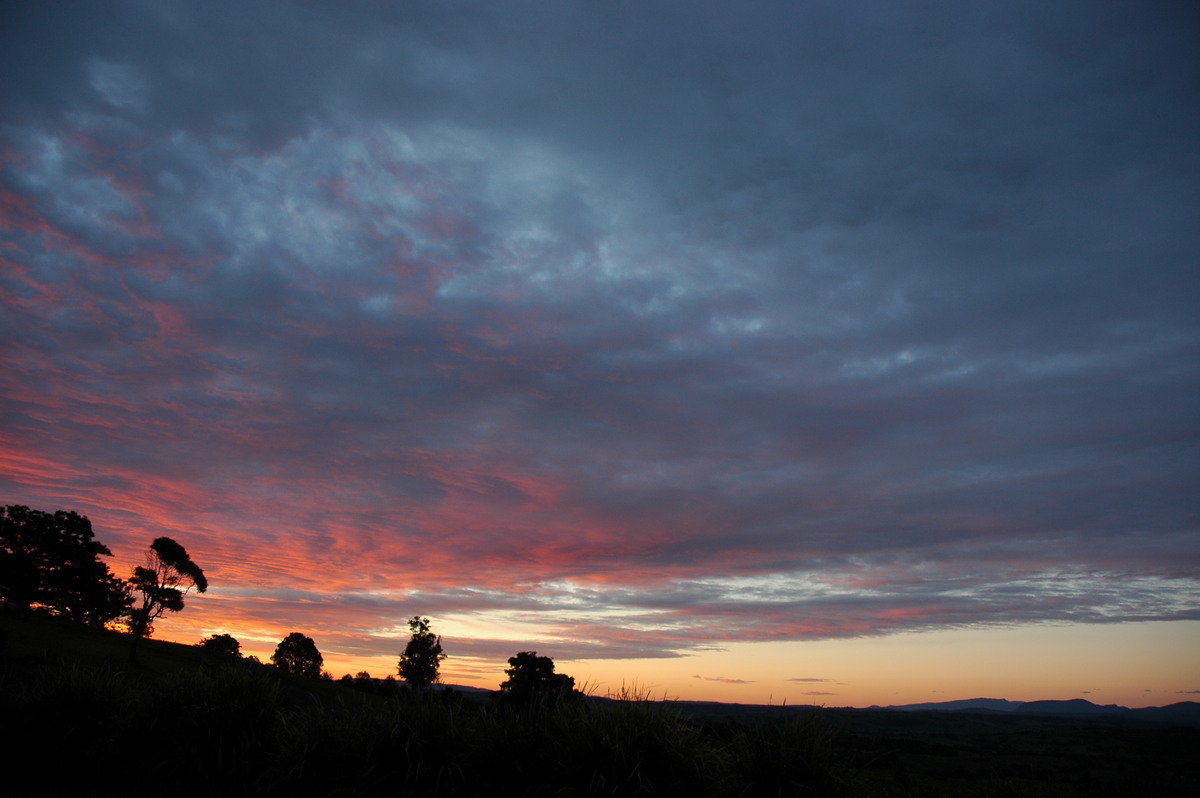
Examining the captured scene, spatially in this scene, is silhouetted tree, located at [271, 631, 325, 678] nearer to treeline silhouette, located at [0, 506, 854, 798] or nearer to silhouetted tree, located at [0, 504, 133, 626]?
silhouetted tree, located at [0, 504, 133, 626]

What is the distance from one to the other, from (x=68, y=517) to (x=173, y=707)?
68779mm

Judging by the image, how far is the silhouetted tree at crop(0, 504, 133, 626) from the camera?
2436 inches

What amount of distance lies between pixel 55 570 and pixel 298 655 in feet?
128

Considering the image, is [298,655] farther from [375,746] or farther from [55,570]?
[375,746]

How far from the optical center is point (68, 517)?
6612cm

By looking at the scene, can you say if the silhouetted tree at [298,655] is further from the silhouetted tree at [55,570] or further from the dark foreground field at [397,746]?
the dark foreground field at [397,746]

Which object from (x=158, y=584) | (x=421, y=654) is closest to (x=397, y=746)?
(x=158, y=584)

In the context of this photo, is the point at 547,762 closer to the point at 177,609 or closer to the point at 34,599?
the point at 177,609

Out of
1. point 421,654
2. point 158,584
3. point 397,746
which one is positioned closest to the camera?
point 397,746

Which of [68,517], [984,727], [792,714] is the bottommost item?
[984,727]

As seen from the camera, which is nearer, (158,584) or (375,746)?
(375,746)

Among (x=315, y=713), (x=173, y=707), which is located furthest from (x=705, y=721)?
(x=173, y=707)

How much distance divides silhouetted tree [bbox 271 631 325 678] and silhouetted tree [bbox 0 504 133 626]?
32632 mm

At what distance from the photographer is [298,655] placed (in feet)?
315
